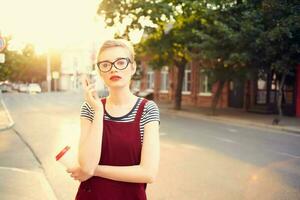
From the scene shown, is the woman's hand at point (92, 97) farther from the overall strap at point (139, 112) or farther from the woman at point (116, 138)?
the overall strap at point (139, 112)

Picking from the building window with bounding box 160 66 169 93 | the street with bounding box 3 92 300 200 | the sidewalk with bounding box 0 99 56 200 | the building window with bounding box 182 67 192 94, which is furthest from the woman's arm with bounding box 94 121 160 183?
the building window with bounding box 160 66 169 93

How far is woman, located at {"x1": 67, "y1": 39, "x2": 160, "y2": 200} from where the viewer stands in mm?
2016

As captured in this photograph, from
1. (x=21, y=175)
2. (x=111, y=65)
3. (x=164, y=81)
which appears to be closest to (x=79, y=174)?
(x=111, y=65)

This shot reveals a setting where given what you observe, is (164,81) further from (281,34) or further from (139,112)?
(139,112)

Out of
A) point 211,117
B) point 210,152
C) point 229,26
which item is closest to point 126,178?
point 210,152

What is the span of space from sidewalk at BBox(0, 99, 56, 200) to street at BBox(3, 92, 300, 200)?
0.21 meters

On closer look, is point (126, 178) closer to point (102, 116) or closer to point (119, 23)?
point (102, 116)

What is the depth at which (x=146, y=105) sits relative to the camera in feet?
7.04

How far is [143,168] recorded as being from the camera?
204cm

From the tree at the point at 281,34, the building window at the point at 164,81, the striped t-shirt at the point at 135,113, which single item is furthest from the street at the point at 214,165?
the building window at the point at 164,81

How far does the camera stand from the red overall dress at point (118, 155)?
6.71 feet

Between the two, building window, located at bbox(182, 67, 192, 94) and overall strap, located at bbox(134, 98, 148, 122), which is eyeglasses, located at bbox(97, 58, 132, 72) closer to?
overall strap, located at bbox(134, 98, 148, 122)

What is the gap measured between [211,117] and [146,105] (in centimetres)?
2085

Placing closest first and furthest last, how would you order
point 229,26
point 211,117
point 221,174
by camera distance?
point 221,174
point 229,26
point 211,117
